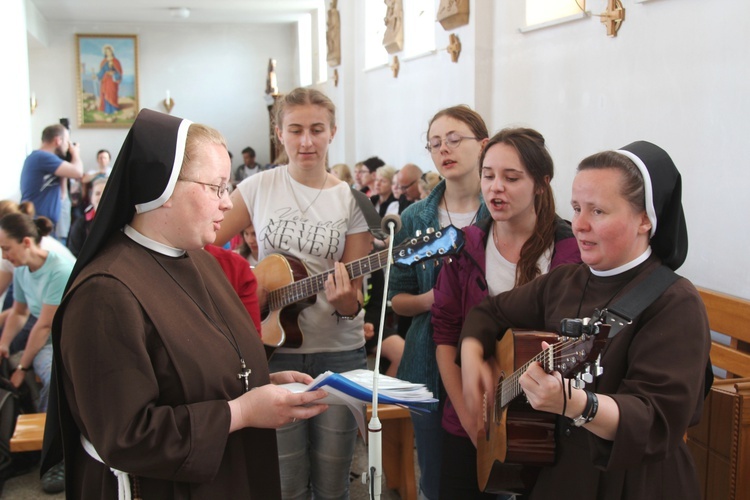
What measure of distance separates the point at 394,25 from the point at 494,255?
288 inches

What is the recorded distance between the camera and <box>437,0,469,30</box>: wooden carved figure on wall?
6.55 meters

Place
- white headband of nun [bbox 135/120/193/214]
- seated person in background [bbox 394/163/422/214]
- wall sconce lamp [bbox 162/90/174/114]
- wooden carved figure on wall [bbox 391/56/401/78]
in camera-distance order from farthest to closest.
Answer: wall sconce lamp [bbox 162/90/174/114]
wooden carved figure on wall [bbox 391/56/401/78]
seated person in background [bbox 394/163/422/214]
white headband of nun [bbox 135/120/193/214]

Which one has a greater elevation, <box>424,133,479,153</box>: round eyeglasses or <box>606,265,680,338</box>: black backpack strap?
<box>424,133,479,153</box>: round eyeglasses

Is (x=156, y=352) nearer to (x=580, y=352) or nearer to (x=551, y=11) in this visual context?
(x=580, y=352)

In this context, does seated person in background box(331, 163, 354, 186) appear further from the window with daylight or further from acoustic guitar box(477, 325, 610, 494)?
acoustic guitar box(477, 325, 610, 494)

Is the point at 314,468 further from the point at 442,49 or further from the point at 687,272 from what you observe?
the point at 442,49

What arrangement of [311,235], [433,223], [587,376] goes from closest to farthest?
[587,376], [433,223], [311,235]

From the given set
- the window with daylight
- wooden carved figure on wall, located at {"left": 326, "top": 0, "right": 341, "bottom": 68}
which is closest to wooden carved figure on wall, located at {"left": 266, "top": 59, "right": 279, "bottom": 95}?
wooden carved figure on wall, located at {"left": 326, "top": 0, "right": 341, "bottom": 68}

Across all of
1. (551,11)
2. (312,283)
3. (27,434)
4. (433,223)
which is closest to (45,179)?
(27,434)

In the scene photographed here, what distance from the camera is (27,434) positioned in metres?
3.91

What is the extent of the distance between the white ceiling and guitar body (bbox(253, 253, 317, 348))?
13054 mm

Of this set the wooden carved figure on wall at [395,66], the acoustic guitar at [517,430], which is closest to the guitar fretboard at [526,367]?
the acoustic guitar at [517,430]

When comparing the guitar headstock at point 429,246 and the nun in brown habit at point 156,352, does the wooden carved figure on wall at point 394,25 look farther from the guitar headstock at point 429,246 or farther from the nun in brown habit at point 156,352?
the nun in brown habit at point 156,352

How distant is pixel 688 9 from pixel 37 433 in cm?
413
